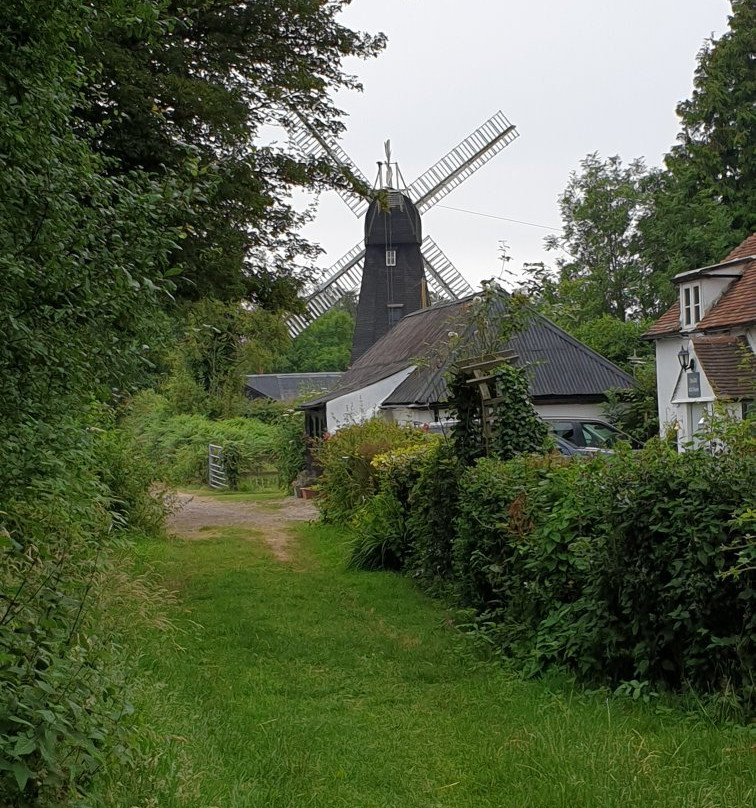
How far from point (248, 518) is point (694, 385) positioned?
37.3 ft

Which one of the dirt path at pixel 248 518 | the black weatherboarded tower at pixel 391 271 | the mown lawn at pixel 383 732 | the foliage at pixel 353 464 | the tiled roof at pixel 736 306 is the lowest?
the mown lawn at pixel 383 732

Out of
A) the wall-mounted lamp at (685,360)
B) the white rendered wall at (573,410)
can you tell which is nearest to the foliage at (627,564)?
the wall-mounted lamp at (685,360)

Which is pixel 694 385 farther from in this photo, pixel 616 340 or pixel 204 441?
pixel 204 441

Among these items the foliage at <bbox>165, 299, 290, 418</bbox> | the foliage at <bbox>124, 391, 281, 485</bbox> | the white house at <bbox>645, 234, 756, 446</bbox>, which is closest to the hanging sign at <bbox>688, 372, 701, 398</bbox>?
the white house at <bbox>645, 234, 756, 446</bbox>

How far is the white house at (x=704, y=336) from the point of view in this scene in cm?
2275

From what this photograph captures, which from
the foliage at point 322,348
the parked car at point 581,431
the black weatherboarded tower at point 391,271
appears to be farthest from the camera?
the foliage at point 322,348

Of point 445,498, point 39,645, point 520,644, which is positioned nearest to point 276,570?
point 445,498

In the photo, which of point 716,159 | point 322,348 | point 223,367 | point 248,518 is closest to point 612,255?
point 716,159

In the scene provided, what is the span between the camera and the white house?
22.8 metres

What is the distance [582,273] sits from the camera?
156ft

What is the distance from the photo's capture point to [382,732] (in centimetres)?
576

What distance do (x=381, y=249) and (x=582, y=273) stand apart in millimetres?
12129

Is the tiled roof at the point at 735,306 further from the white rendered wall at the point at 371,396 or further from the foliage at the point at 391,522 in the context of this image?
the foliage at the point at 391,522

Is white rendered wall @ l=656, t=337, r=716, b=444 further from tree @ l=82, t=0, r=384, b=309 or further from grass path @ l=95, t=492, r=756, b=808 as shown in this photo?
grass path @ l=95, t=492, r=756, b=808
